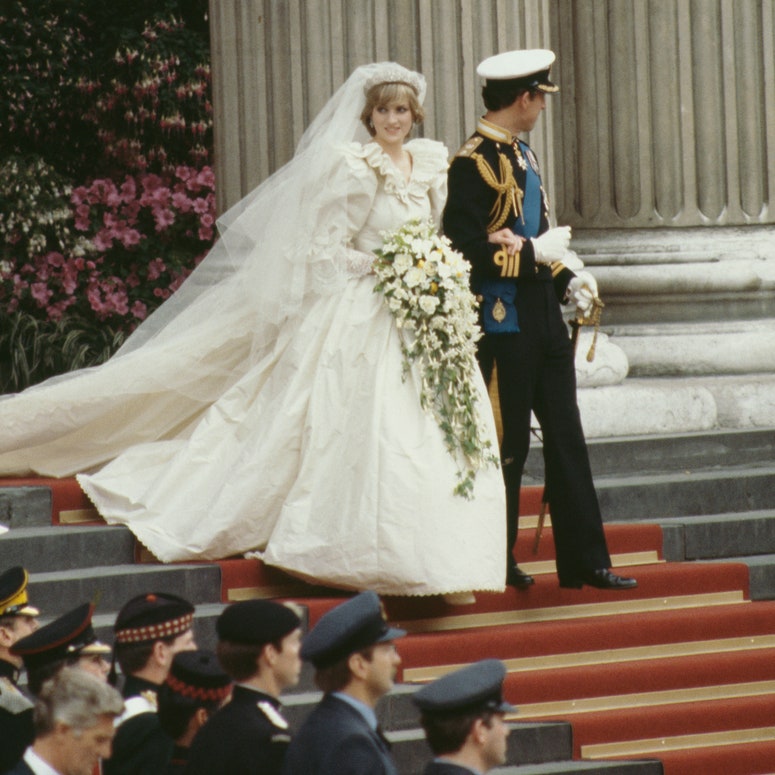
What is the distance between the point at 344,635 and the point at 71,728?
2.08 feet

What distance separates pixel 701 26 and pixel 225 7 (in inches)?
105

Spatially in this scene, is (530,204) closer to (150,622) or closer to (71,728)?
(150,622)

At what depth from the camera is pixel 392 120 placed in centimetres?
823

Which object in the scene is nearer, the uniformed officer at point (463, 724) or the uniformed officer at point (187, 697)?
the uniformed officer at point (463, 724)

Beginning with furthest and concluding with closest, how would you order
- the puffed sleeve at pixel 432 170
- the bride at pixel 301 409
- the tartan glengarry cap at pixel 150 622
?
the puffed sleeve at pixel 432 170 < the bride at pixel 301 409 < the tartan glengarry cap at pixel 150 622

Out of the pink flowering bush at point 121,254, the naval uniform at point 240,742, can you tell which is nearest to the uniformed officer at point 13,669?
the naval uniform at point 240,742

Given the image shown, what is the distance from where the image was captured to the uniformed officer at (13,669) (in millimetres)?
5605

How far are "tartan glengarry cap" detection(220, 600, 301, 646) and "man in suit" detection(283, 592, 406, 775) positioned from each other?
0.16 metres

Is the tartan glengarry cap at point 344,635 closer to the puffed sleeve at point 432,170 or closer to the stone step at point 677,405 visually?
the puffed sleeve at point 432,170

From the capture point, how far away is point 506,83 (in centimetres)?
814

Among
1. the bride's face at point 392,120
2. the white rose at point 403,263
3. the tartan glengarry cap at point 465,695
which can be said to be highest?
the bride's face at point 392,120

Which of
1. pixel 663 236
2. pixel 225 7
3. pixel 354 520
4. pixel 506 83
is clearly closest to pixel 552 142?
pixel 663 236

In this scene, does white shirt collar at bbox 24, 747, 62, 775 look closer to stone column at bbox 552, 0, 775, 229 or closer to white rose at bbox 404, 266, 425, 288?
white rose at bbox 404, 266, 425, 288

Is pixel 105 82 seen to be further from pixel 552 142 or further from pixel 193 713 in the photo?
pixel 193 713
